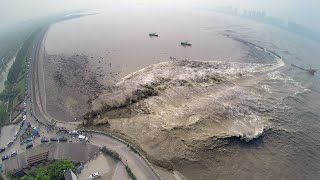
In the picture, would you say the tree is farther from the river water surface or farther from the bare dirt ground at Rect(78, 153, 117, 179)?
the river water surface

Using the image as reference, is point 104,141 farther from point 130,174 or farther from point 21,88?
point 21,88

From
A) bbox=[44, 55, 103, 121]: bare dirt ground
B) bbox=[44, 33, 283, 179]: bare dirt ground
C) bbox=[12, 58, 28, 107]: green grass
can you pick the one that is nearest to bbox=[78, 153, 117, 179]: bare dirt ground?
bbox=[44, 33, 283, 179]: bare dirt ground

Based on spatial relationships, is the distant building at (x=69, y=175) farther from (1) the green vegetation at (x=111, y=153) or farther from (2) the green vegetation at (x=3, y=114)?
(2) the green vegetation at (x=3, y=114)

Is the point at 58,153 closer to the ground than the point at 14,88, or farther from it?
closer to the ground

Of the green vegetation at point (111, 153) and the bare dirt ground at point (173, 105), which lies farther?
the bare dirt ground at point (173, 105)

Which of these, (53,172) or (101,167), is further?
(101,167)

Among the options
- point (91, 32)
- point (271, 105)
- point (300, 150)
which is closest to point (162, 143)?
point (300, 150)

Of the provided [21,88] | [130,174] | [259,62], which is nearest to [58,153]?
[130,174]

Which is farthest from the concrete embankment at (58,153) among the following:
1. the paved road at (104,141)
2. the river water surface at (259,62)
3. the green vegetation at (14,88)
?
the river water surface at (259,62)

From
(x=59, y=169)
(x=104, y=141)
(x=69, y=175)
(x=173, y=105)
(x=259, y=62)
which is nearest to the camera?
(x=69, y=175)

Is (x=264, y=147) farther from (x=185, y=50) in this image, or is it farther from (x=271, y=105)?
(x=185, y=50)

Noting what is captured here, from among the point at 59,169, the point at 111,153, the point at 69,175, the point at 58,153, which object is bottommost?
the point at 58,153

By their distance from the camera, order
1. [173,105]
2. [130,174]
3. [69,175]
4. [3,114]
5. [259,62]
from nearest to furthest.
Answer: [69,175], [130,174], [3,114], [173,105], [259,62]
